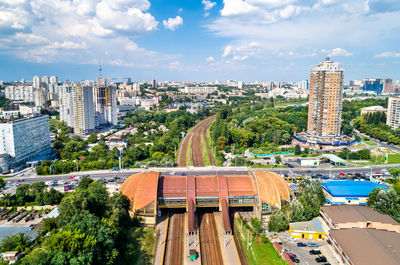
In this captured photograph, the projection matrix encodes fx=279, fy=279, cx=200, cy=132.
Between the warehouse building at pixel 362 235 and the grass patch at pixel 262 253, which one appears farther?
the grass patch at pixel 262 253

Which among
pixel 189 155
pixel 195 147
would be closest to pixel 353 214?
pixel 189 155

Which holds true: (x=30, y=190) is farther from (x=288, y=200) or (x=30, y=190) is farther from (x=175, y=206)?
(x=288, y=200)

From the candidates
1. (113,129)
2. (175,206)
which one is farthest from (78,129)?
(175,206)

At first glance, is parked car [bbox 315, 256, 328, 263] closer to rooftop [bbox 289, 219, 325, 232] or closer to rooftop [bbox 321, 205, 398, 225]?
rooftop [bbox 289, 219, 325, 232]

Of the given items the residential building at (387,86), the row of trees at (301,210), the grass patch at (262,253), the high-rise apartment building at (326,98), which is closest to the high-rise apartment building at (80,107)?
the high-rise apartment building at (326,98)

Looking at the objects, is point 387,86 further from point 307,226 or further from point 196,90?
point 307,226

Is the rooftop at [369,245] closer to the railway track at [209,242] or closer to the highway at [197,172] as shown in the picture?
the railway track at [209,242]
